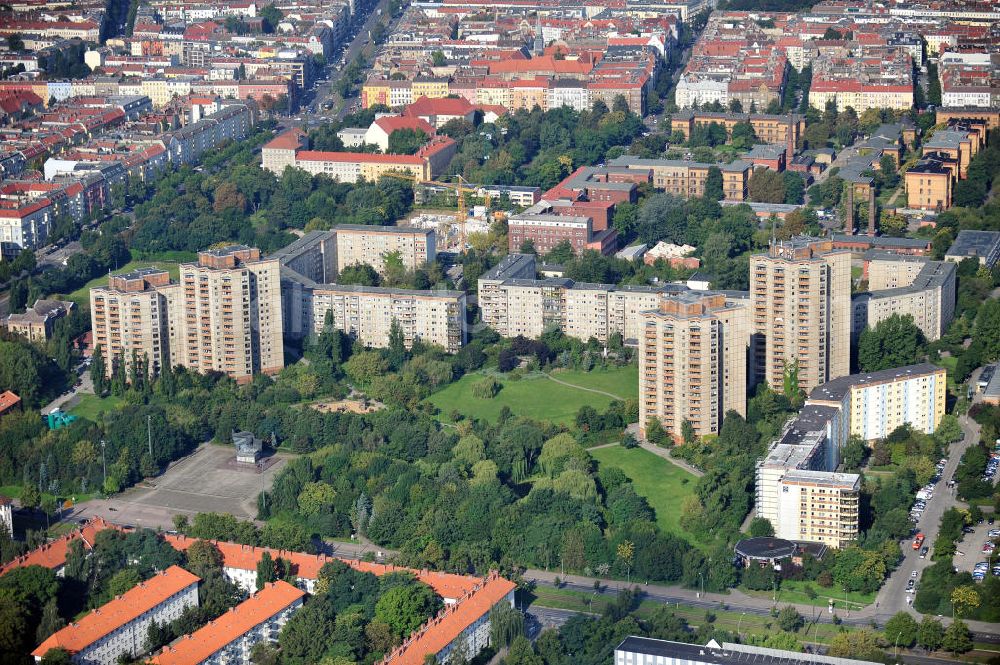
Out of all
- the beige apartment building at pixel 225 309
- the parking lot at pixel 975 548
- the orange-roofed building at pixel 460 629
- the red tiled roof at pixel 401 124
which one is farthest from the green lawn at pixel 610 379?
the red tiled roof at pixel 401 124

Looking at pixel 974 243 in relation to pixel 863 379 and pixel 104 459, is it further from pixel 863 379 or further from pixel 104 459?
pixel 104 459

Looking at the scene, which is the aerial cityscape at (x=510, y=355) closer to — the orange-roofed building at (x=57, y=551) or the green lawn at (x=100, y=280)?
the orange-roofed building at (x=57, y=551)

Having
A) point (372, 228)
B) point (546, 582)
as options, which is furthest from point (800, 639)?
point (372, 228)

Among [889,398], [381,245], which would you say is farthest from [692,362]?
[381,245]

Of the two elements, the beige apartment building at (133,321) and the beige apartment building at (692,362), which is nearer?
the beige apartment building at (692,362)

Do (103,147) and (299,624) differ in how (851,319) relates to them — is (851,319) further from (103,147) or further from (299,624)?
(103,147)

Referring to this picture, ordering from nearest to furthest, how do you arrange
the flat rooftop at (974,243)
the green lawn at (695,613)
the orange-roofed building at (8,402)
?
the green lawn at (695,613), the orange-roofed building at (8,402), the flat rooftop at (974,243)

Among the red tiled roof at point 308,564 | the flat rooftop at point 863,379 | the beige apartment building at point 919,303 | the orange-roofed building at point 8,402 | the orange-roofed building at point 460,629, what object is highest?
the beige apartment building at point 919,303
